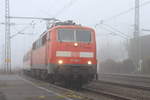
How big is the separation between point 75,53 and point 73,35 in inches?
42.7

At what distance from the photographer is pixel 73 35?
58.6ft

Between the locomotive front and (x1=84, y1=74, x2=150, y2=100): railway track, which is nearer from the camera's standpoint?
(x1=84, y1=74, x2=150, y2=100): railway track

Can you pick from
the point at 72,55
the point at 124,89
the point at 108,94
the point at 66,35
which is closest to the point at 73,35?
the point at 66,35

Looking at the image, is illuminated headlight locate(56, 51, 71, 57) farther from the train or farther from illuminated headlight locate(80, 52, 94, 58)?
illuminated headlight locate(80, 52, 94, 58)

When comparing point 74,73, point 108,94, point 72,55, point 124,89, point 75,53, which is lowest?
point 124,89

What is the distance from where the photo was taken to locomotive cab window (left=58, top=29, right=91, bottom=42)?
698 inches

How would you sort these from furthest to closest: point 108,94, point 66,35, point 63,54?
1. point 66,35
2. point 63,54
3. point 108,94

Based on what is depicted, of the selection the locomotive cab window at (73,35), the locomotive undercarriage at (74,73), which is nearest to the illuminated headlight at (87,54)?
the locomotive undercarriage at (74,73)

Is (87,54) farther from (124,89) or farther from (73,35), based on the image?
(124,89)

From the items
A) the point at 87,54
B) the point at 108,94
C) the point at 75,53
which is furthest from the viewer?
the point at 87,54

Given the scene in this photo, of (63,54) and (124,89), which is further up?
(63,54)

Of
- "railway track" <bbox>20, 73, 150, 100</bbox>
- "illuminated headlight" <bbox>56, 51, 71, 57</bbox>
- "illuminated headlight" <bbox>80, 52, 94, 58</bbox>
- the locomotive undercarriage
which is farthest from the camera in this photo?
"illuminated headlight" <bbox>80, 52, 94, 58</bbox>

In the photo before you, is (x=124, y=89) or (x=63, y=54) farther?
(x=124, y=89)

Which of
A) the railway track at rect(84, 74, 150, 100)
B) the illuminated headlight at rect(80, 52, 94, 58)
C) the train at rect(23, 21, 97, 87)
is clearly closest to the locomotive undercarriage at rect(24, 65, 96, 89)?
the train at rect(23, 21, 97, 87)
